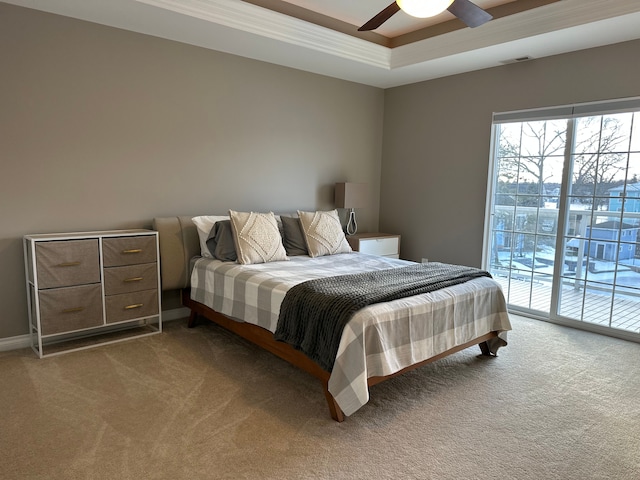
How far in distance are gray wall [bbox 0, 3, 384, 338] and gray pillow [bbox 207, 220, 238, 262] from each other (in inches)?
19.8

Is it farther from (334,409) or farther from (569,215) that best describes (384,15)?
(569,215)

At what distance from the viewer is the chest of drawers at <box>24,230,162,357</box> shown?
3.08 m

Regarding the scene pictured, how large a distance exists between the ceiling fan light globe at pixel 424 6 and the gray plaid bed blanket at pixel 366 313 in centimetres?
168

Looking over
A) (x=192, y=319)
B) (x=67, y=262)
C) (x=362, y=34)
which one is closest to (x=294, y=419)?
(x=192, y=319)

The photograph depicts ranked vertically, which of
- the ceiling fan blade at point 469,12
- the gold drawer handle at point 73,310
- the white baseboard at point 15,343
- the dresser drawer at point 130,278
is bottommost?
the white baseboard at point 15,343

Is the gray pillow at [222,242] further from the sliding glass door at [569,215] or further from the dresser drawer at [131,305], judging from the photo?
the sliding glass door at [569,215]

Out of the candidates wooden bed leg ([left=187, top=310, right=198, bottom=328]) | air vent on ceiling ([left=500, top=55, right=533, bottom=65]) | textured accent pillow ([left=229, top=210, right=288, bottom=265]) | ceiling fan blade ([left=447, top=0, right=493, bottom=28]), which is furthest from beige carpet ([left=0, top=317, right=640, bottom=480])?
air vent on ceiling ([left=500, top=55, right=533, bottom=65])

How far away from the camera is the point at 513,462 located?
2055 millimetres

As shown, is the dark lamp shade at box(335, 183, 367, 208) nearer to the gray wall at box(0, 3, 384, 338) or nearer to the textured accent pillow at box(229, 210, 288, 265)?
the gray wall at box(0, 3, 384, 338)

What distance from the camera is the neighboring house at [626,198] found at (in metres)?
3.68

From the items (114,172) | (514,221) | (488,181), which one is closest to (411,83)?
(488,181)

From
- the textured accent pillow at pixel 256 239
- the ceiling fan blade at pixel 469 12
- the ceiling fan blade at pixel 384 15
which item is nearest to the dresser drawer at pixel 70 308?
the textured accent pillow at pixel 256 239

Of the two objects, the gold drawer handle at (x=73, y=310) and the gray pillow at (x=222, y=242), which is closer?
the gold drawer handle at (x=73, y=310)

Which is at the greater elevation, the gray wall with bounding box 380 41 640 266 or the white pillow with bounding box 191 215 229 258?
the gray wall with bounding box 380 41 640 266
